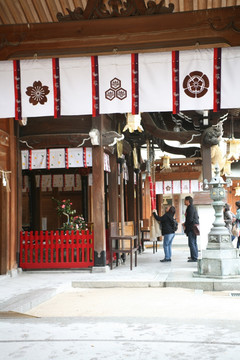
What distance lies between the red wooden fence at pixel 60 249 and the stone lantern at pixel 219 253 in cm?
301

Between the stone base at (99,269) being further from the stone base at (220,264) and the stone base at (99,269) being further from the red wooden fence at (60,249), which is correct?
the stone base at (220,264)

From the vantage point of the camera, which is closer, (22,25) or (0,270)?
(22,25)

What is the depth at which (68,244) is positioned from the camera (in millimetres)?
12609

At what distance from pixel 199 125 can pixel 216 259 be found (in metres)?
5.82

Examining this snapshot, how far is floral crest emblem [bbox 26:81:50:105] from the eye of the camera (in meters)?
7.89

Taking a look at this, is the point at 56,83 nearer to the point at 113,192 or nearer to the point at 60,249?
the point at 60,249

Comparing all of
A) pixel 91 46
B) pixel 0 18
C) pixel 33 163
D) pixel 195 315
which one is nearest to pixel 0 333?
pixel 195 315

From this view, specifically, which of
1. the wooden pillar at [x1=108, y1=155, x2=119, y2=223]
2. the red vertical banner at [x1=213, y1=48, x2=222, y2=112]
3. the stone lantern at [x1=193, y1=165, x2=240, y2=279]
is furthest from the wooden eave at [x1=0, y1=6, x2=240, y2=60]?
the wooden pillar at [x1=108, y1=155, x2=119, y2=223]

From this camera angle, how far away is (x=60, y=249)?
12.7m

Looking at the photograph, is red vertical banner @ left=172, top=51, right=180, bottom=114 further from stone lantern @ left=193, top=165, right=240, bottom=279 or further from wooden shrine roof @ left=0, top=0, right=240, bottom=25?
stone lantern @ left=193, top=165, right=240, bottom=279

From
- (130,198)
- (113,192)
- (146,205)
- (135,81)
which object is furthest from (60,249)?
(146,205)

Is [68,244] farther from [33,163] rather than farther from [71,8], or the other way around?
[71,8]

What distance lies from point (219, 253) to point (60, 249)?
13.9ft

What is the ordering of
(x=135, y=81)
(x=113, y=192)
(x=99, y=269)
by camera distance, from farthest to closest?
(x=113, y=192)
(x=99, y=269)
(x=135, y=81)
